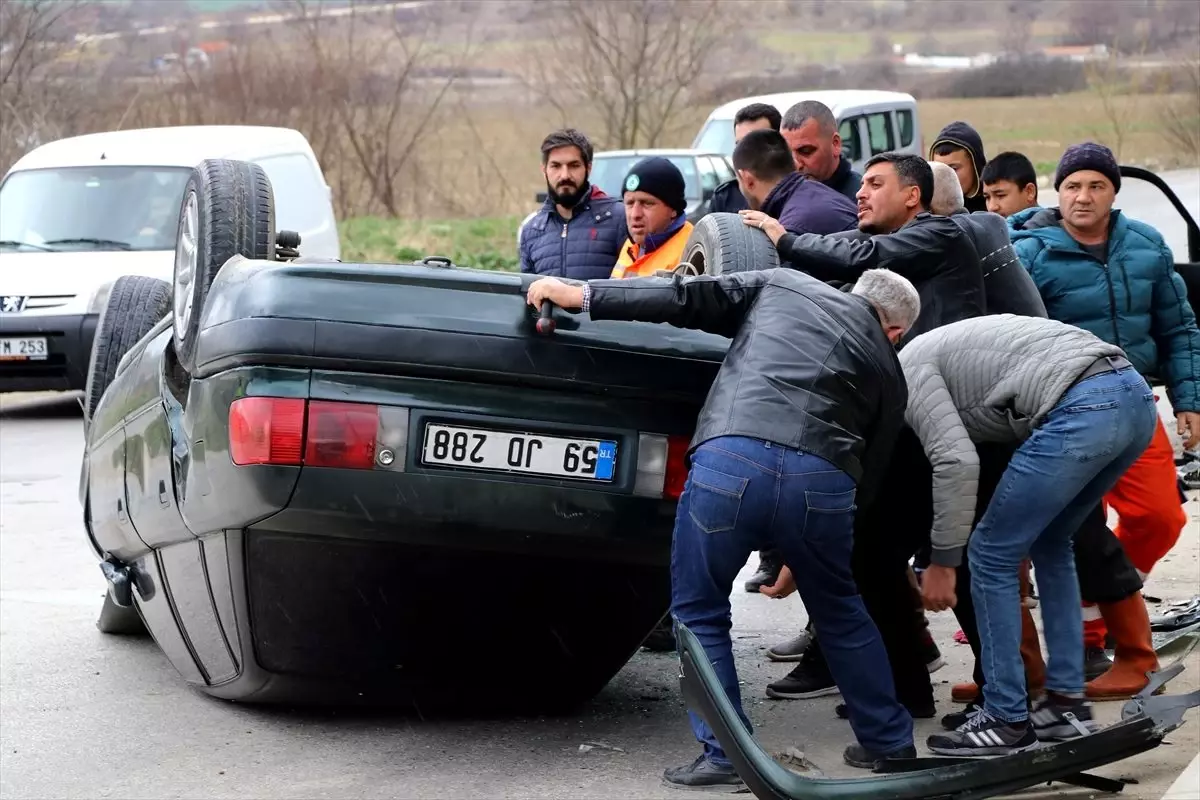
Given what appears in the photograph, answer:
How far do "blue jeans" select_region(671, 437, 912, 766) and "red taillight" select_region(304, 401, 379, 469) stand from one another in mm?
828

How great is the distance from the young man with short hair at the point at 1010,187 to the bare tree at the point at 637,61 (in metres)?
27.3

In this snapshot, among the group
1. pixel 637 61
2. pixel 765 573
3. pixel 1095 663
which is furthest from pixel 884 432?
pixel 637 61

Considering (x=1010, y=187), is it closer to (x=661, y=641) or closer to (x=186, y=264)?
(x=661, y=641)

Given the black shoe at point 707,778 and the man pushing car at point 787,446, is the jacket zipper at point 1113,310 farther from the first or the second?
the black shoe at point 707,778

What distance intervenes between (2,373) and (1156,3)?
4942cm

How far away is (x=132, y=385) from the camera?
543cm

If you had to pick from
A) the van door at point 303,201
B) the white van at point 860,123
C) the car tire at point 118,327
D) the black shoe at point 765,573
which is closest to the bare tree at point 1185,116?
the white van at point 860,123

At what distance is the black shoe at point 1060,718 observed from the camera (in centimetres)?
466

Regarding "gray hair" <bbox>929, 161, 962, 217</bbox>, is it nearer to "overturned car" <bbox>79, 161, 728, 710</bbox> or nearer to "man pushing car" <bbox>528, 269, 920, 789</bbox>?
"man pushing car" <bbox>528, 269, 920, 789</bbox>

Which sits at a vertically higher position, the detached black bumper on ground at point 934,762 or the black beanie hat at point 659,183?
the black beanie hat at point 659,183

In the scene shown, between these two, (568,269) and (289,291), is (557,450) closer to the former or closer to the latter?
(289,291)

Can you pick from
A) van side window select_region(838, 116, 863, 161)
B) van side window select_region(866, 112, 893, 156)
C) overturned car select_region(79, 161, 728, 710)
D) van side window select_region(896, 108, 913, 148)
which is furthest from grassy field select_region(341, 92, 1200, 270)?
overturned car select_region(79, 161, 728, 710)

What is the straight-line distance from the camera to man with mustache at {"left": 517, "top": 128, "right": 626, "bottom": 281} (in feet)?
24.7

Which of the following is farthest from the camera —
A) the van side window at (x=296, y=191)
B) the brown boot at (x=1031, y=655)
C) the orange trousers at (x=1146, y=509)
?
the van side window at (x=296, y=191)
